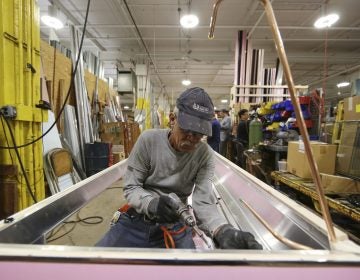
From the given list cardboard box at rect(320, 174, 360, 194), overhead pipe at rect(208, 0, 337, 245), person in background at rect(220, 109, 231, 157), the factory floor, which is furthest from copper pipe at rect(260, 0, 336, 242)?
person in background at rect(220, 109, 231, 157)

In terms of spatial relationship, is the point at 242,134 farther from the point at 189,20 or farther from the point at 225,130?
the point at 189,20

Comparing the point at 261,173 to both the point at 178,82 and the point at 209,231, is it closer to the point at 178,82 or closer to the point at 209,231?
the point at 209,231

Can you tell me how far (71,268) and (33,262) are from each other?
10 cm

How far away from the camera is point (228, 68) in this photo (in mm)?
10797

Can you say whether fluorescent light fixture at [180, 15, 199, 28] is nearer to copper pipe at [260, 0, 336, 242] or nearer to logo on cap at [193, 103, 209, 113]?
Answer: logo on cap at [193, 103, 209, 113]

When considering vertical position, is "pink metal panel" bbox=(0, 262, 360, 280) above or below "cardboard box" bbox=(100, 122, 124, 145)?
below

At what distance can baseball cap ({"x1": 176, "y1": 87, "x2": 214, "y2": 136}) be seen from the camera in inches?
46.7

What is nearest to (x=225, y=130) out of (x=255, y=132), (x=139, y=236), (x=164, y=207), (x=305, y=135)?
(x=255, y=132)

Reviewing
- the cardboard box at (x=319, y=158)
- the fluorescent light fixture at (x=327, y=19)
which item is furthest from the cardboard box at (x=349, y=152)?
the fluorescent light fixture at (x=327, y=19)

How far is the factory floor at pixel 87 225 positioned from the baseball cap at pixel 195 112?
4.26 ft

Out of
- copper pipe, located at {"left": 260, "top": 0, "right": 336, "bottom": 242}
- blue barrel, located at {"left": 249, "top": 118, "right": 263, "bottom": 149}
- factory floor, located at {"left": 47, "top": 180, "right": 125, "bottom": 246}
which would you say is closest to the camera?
copper pipe, located at {"left": 260, "top": 0, "right": 336, "bottom": 242}

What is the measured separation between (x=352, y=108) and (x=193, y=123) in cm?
288

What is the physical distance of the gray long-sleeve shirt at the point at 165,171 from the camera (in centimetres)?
137

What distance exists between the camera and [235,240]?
1012 millimetres
